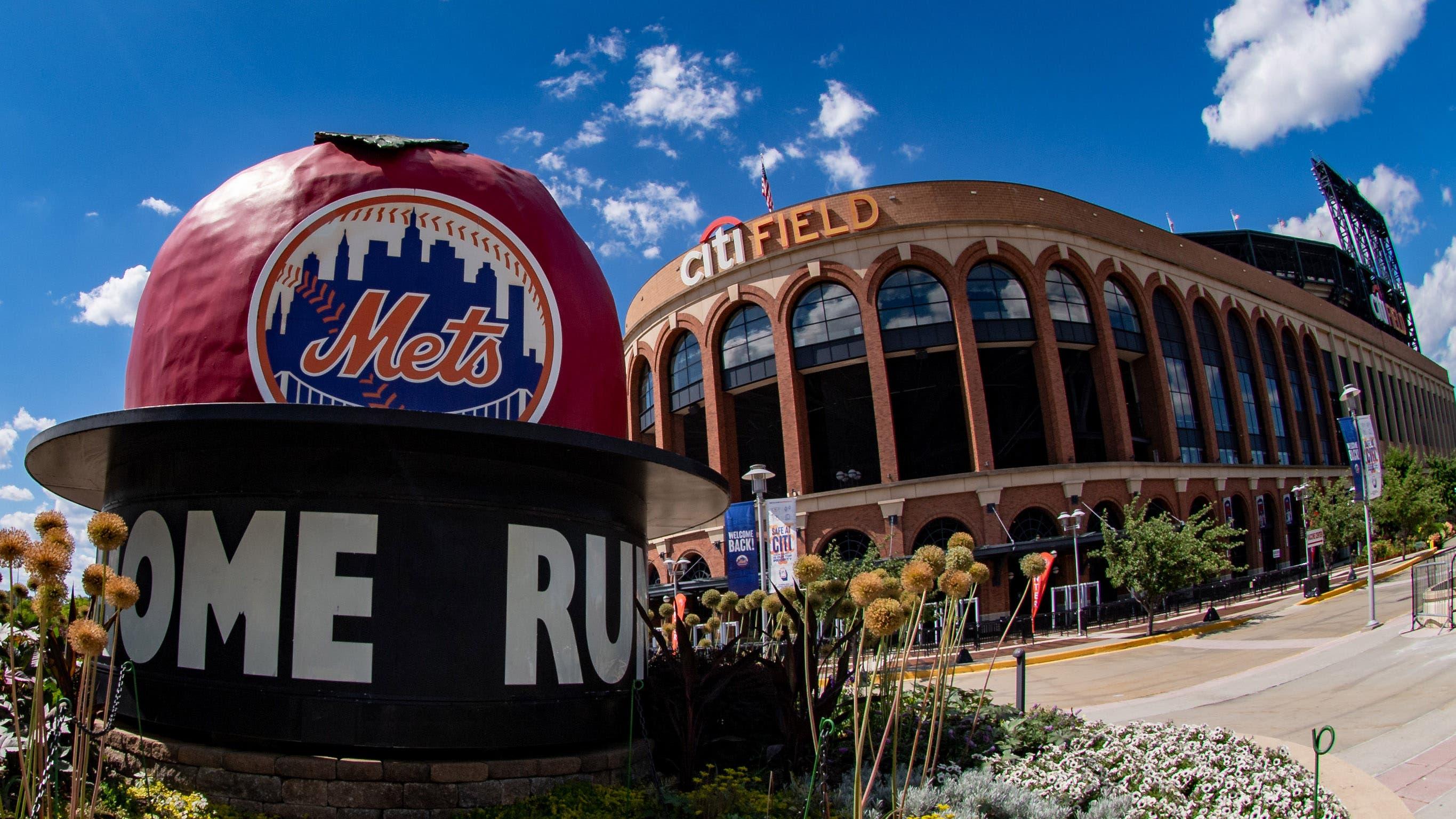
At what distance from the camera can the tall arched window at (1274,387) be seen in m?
49.8

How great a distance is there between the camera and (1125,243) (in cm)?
4184

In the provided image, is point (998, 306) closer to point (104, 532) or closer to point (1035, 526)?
point (1035, 526)

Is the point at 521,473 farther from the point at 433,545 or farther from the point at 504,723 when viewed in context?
the point at 504,723

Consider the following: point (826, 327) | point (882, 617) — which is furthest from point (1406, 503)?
point (882, 617)

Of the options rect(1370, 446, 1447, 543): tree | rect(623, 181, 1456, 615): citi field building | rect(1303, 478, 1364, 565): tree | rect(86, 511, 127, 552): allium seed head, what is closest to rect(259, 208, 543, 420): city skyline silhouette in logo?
rect(86, 511, 127, 552): allium seed head

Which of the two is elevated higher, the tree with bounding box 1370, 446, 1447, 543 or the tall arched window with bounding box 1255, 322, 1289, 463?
Answer: the tall arched window with bounding box 1255, 322, 1289, 463

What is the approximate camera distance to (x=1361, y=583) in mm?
37031

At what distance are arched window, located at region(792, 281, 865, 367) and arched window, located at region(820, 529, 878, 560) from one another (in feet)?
25.3

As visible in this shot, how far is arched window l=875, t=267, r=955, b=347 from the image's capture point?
36.3 metres

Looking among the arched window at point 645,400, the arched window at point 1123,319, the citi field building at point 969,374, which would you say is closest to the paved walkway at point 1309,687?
the citi field building at point 969,374

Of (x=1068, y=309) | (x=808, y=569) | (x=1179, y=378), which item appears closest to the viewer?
(x=808, y=569)

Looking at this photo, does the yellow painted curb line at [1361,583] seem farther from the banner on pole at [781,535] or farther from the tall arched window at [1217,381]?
the banner on pole at [781,535]

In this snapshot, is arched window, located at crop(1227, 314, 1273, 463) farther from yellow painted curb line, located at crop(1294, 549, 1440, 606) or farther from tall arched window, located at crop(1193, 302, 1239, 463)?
yellow painted curb line, located at crop(1294, 549, 1440, 606)

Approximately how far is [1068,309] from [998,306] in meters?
3.97
